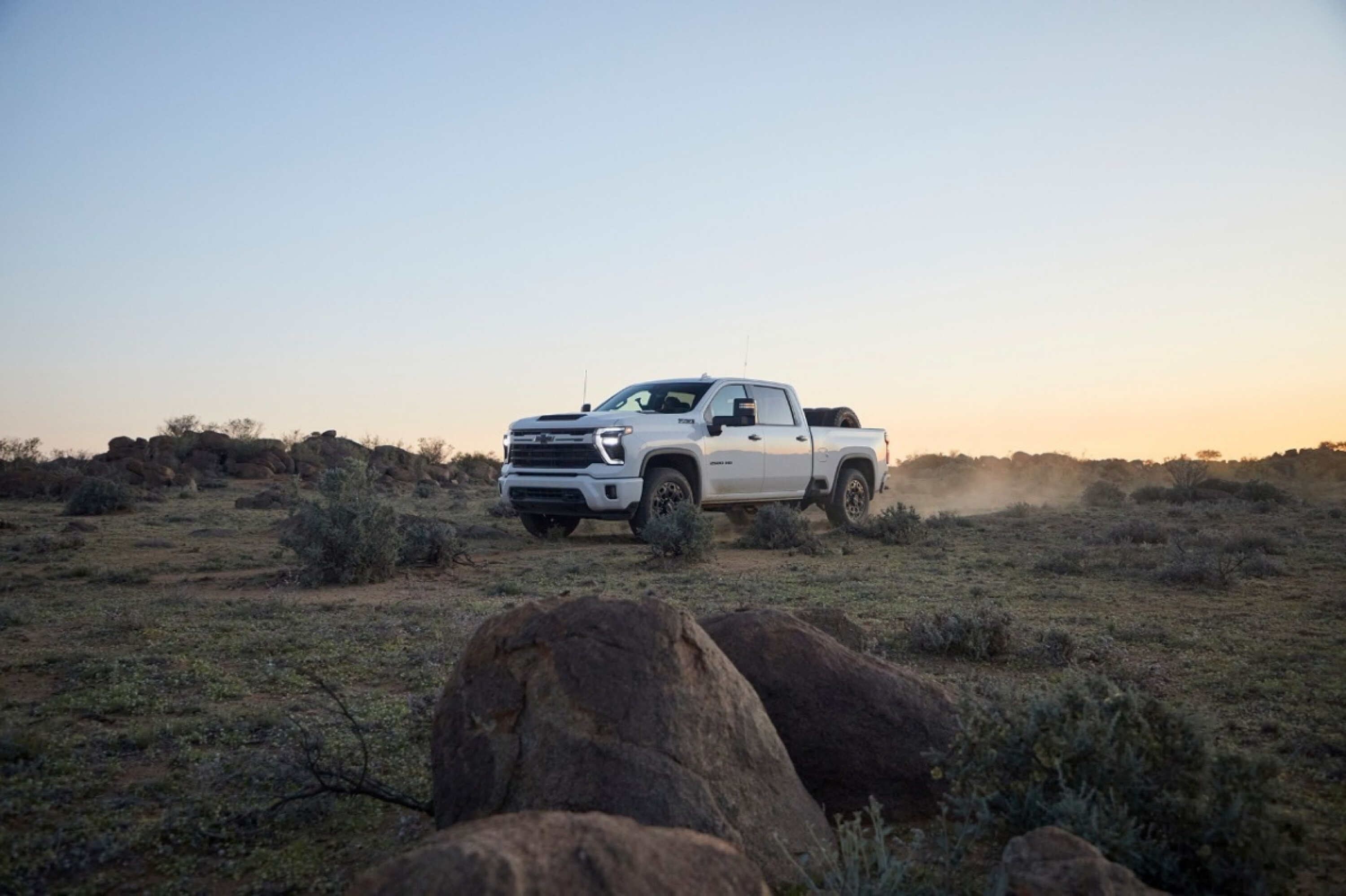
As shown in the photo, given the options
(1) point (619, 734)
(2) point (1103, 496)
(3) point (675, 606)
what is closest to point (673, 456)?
(3) point (675, 606)

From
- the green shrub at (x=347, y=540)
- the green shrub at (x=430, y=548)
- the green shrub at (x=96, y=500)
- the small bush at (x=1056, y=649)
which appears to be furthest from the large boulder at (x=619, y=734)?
the green shrub at (x=96, y=500)

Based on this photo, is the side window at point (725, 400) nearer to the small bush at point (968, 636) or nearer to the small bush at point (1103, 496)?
the small bush at point (968, 636)

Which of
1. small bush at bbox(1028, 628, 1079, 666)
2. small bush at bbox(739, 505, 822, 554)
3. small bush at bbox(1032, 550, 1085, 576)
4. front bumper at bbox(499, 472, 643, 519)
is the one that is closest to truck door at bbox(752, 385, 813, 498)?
small bush at bbox(739, 505, 822, 554)

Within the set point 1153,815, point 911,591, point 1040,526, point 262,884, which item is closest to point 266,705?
point 262,884

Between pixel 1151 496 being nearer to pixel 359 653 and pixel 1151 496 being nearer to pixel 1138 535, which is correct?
pixel 1138 535

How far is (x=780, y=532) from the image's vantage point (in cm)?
1347

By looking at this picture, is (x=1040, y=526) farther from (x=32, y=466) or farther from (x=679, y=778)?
(x=32, y=466)

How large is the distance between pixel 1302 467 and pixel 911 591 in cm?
3251

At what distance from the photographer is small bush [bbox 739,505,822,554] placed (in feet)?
43.7

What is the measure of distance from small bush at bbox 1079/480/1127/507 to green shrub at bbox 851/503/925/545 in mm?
11040

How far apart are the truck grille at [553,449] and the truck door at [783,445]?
3089mm

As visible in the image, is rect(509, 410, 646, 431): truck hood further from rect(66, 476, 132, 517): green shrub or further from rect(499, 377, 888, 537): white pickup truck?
rect(66, 476, 132, 517): green shrub

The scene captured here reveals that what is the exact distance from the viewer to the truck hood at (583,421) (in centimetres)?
1195

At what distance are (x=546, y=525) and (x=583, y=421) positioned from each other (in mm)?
2788
